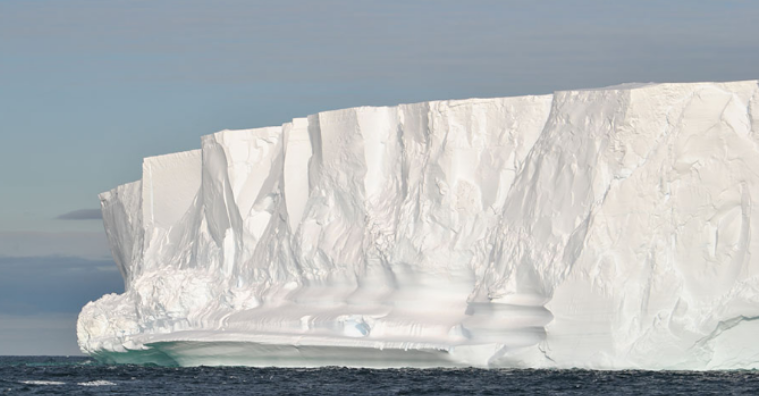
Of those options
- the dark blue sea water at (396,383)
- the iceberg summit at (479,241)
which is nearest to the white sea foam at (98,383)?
the dark blue sea water at (396,383)

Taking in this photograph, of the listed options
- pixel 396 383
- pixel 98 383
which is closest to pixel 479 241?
pixel 396 383

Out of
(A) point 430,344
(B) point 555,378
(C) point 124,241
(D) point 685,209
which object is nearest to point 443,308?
(A) point 430,344

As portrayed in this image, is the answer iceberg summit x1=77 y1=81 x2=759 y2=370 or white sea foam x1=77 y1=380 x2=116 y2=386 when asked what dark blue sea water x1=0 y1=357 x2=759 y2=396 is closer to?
white sea foam x1=77 y1=380 x2=116 y2=386

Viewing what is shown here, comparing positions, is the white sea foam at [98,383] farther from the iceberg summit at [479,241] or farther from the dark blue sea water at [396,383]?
the iceberg summit at [479,241]

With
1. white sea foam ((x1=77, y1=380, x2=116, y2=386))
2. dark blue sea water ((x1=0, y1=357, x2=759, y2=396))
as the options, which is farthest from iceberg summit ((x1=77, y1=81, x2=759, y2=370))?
white sea foam ((x1=77, y1=380, x2=116, y2=386))

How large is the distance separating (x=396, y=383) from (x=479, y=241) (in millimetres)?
3919

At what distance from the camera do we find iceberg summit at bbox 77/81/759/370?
77.9 ft

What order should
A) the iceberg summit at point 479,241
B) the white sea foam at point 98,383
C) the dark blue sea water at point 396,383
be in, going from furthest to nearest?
1. the white sea foam at point 98,383
2. the iceberg summit at point 479,241
3. the dark blue sea water at point 396,383

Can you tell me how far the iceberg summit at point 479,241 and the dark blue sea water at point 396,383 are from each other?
459 mm

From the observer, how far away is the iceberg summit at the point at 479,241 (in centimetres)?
2373

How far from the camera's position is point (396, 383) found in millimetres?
Answer: 23922

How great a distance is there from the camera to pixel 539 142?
85.9 feet

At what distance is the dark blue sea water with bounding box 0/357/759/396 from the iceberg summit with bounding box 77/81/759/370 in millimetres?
459

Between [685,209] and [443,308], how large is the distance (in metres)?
5.19
